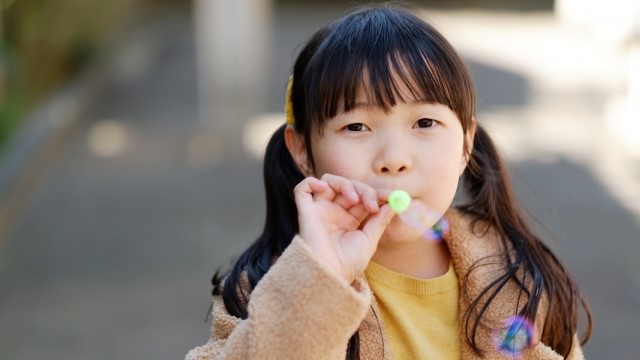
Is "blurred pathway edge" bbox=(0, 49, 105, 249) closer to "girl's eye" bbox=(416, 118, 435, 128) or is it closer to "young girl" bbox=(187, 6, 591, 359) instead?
"young girl" bbox=(187, 6, 591, 359)

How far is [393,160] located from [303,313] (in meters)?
0.31

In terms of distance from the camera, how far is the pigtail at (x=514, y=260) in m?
2.08

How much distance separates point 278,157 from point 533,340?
654mm

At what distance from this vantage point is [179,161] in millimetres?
7336

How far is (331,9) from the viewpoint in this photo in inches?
717

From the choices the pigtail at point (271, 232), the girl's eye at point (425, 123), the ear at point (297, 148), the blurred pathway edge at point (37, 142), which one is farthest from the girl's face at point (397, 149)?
the blurred pathway edge at point (37, 142)

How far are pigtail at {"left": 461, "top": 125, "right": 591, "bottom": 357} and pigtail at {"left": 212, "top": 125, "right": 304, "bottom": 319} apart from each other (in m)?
0.38

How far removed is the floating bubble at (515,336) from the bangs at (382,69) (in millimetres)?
416

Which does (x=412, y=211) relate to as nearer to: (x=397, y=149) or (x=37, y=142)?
(x=397, y=149)

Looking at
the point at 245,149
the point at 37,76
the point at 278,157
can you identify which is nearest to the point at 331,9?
the point at 37,76

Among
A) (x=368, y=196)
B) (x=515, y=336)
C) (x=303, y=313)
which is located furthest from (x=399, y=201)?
(x=515, y=336)

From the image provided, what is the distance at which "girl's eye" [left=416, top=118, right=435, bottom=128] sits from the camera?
75.1 inches

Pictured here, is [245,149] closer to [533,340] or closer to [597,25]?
[533,340]

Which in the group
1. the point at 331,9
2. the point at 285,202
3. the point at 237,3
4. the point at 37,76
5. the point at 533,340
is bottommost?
the point at 331,9
